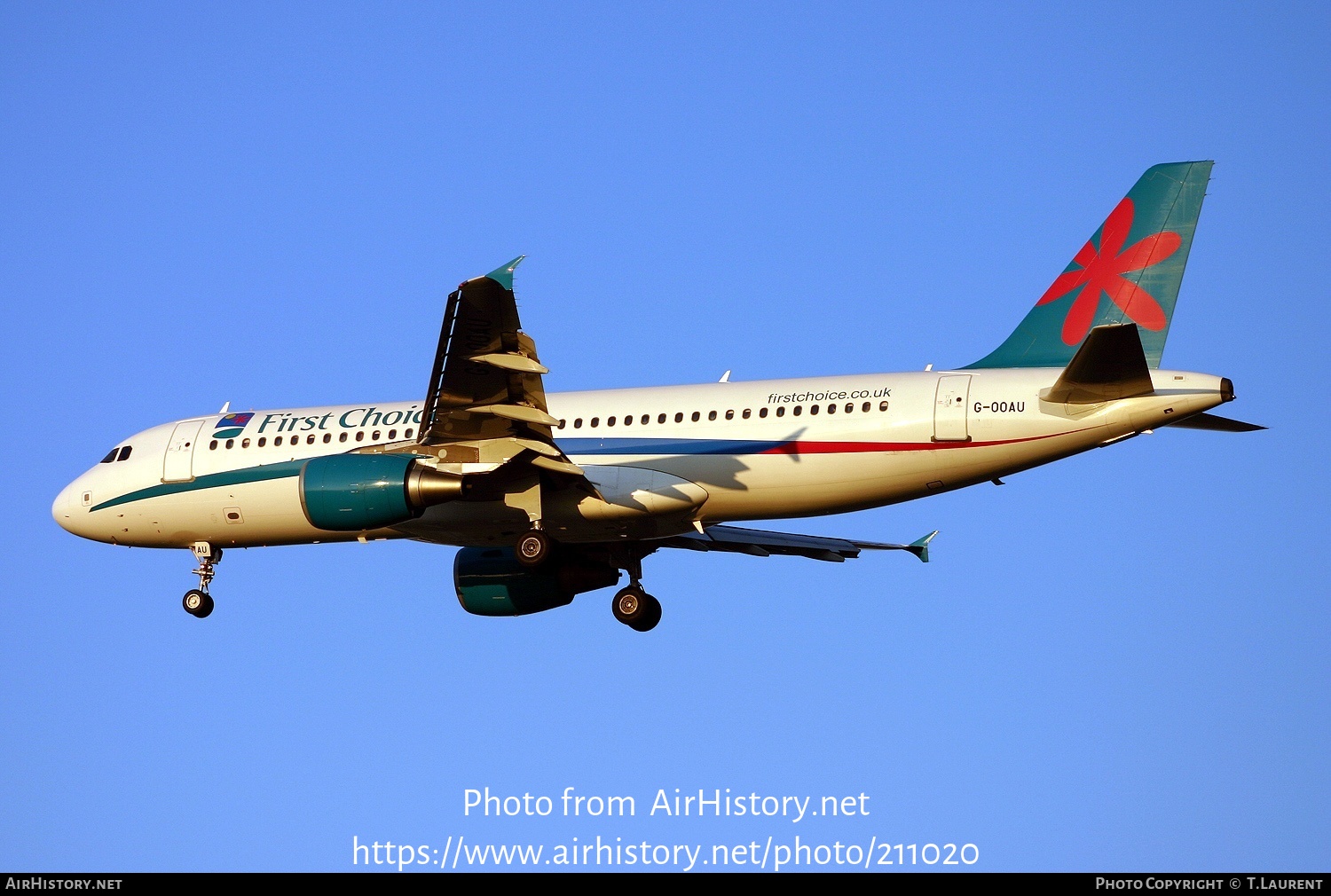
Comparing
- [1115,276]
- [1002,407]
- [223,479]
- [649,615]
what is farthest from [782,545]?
[223,479]

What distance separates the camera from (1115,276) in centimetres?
2723

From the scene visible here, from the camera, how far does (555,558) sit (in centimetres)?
3145

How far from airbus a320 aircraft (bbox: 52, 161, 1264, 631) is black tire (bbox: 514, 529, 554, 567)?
0.03 meters

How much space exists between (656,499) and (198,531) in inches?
367

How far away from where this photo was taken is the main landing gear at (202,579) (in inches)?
1238

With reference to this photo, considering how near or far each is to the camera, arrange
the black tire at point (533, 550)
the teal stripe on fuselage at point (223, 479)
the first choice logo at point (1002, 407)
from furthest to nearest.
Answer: the teal stripe on fuselage at point (223, 479)
the black tire at point (533, 550)
the first choice logo at point (1002, 407)

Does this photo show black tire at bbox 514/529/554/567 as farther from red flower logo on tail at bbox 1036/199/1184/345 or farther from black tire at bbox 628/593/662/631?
red flower logo on tail at bbox 1036/199/1184/345

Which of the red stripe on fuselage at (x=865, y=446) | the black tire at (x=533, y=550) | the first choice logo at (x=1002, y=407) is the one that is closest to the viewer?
the first choice logo at (x=1002, y=407)

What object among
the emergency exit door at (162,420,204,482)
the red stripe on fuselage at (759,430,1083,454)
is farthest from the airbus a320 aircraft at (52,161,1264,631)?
the emergency exit door at (162,420,204,482)

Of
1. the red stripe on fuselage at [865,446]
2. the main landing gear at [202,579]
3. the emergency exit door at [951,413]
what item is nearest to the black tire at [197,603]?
the main landing gear at [202,579]

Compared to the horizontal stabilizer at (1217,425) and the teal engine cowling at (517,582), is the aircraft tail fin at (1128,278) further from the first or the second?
the teal engine cowling at (517,582)

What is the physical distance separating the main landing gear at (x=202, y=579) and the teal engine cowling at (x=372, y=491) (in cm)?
514
